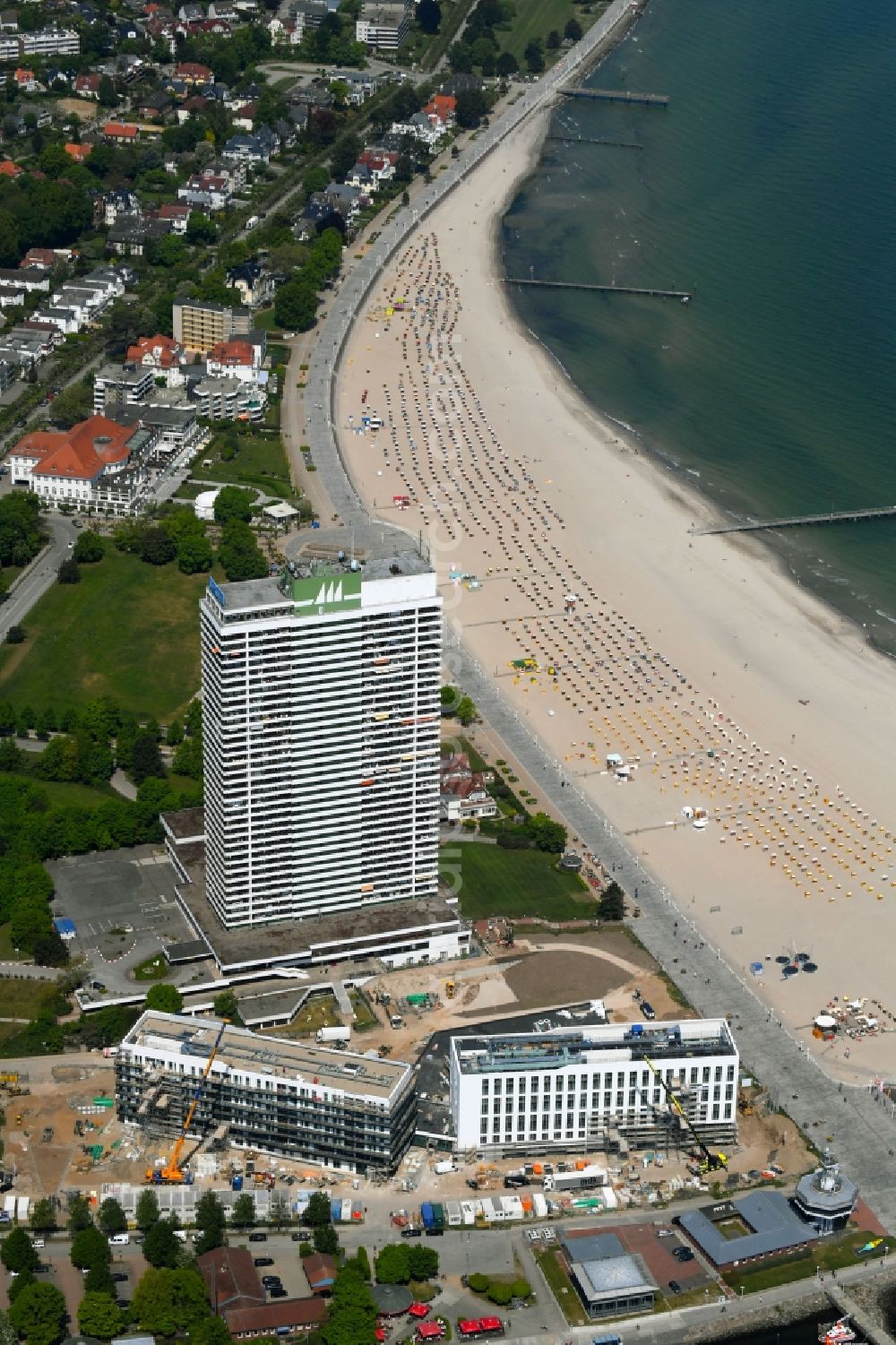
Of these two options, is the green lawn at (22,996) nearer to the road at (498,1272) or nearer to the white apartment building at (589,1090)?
the road at (498,1272)

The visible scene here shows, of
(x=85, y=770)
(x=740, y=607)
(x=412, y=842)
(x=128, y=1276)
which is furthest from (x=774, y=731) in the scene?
(x=128, y=1276)

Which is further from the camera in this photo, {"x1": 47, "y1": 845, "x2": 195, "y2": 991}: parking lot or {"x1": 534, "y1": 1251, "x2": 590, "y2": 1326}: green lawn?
{"x1": 47, "y1": 845, "x2": 195, "y2": 991}: parking lot

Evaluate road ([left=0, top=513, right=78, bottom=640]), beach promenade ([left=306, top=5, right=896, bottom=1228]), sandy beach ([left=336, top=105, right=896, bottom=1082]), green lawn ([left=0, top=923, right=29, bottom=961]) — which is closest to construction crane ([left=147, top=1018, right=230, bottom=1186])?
green lawn ([left=0, top=923, right=29, bottom=961])

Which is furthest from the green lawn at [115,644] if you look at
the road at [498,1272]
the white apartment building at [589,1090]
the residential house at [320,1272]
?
the residential house at [320,1272]

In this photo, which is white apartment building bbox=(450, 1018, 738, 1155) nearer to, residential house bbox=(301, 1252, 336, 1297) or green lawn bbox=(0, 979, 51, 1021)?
residential house bbox=(301, 1252, 336, 1297)

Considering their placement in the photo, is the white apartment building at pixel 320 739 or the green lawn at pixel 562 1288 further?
the white apartment building at pixel 320 739

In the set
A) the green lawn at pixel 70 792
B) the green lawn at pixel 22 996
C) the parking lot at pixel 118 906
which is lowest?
the green lawn at pixel 22 996

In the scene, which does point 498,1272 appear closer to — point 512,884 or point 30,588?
point 512,884

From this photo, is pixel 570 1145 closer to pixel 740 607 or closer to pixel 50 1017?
pixel 50 1017
